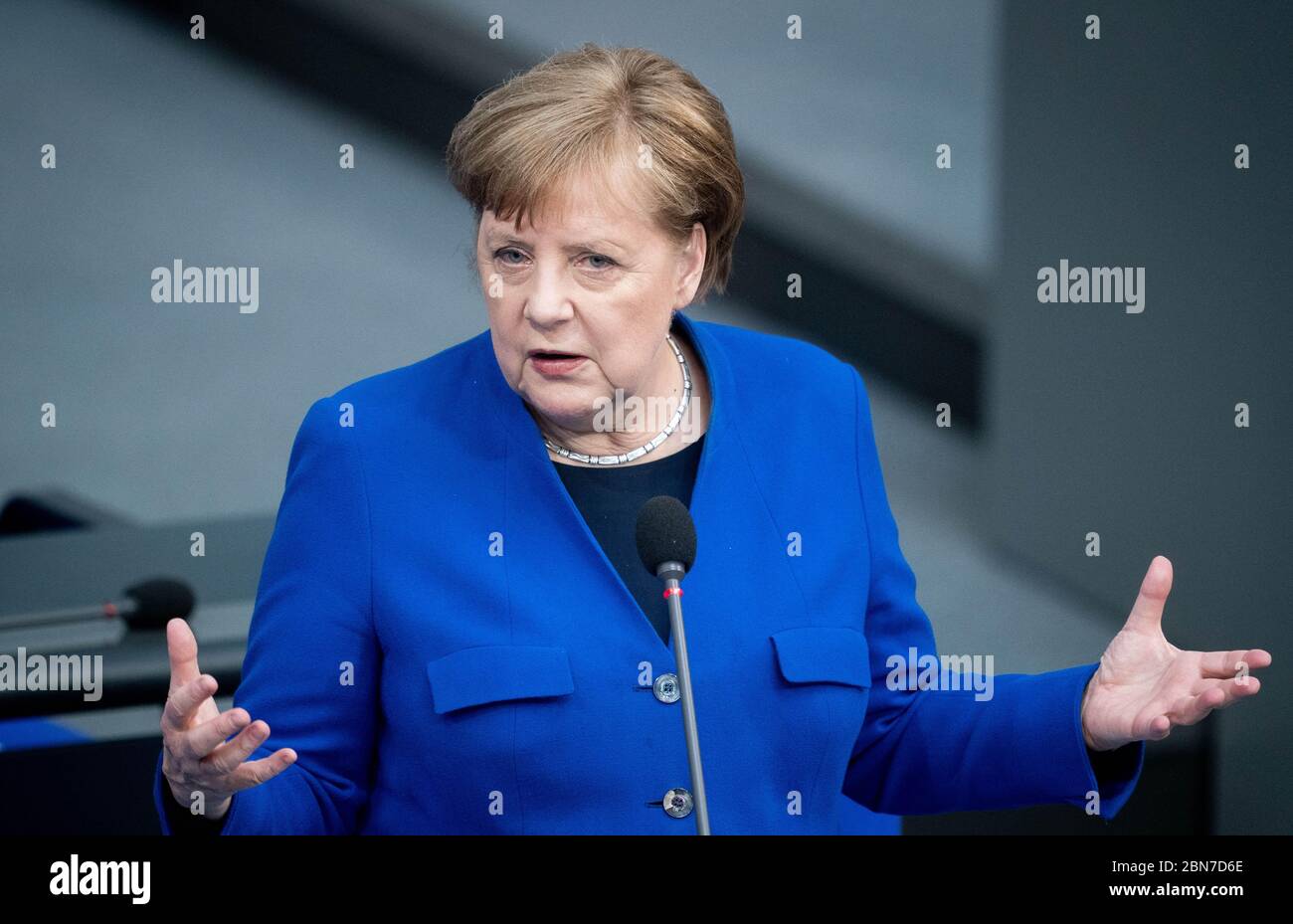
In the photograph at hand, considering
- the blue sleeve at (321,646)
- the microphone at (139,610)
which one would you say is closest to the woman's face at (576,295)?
the blue sleeve at (321,646)

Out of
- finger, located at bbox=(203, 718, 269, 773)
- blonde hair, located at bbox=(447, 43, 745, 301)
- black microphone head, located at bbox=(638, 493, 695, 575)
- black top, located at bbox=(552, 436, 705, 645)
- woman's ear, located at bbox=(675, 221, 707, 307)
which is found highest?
blonde hair, located at bbox=(447, 43, 745, 301)

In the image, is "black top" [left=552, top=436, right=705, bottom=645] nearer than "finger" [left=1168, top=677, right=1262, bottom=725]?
No

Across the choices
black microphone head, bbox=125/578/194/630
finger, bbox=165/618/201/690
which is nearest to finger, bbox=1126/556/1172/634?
finger, bbox=165/618/201/690

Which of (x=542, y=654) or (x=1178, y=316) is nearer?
(x=542, y=654)

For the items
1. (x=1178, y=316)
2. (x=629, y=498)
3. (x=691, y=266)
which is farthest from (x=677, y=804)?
(x=1178, y=316)

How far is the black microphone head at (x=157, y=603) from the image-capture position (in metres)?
2.64

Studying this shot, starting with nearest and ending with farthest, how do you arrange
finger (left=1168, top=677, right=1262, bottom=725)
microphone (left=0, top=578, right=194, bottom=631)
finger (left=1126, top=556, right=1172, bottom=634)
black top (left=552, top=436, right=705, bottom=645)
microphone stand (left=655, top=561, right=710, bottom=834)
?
microphone stand (left=655, top=561, right=710, bottom=834) → finger (left=1168, top=677, right=1262, bottom=725) → finger (left=1126, top=556, right=1172, bottom=634) → black top (left=552, top=436, right=705, bottom=645) → microphone (left=0, top=578, right=194, bottom=631)

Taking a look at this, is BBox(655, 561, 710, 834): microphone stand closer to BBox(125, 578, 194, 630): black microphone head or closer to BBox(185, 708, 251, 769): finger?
BBox(185, 708, 251, 769): finger

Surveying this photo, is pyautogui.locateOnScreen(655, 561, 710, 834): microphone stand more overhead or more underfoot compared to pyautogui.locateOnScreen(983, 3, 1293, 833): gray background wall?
more underfoot

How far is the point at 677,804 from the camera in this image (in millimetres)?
1460

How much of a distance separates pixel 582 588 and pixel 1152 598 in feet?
1.77

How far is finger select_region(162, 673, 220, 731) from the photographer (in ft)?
3.92

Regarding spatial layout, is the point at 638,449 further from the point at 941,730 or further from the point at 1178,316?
the point at 1178,316
